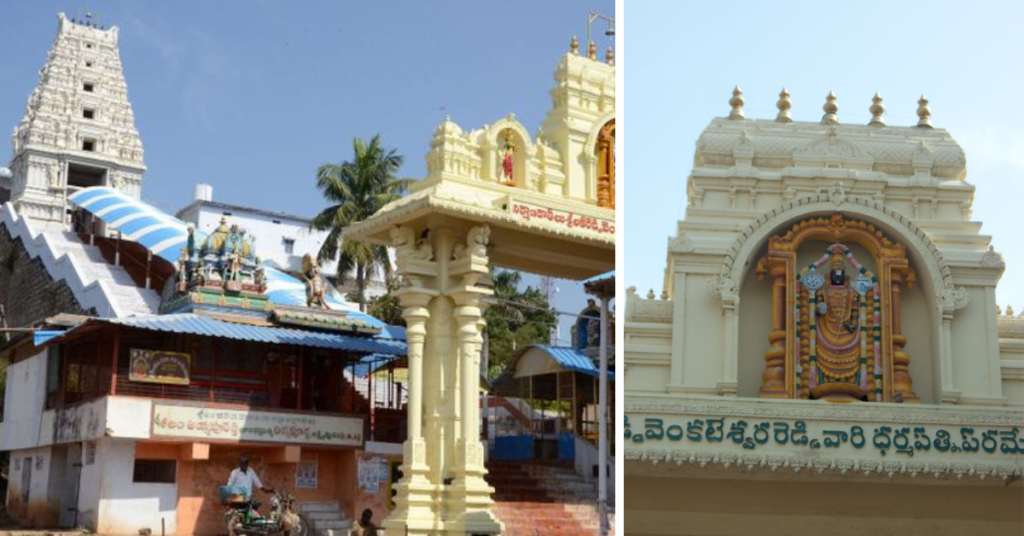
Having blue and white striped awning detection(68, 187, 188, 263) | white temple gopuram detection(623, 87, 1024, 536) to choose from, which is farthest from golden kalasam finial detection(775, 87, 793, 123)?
blue and white striped awning detection(68, 187, 188, 263)

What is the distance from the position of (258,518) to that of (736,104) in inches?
265

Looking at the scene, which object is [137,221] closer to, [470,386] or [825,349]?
[470,386]

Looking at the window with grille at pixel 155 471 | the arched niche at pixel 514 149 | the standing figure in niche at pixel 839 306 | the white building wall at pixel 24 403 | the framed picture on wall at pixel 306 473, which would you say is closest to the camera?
the arched niche at pixel 514 149

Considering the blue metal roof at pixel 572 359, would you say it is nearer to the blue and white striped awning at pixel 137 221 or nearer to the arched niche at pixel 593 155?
the arched niche at pixel 593 155

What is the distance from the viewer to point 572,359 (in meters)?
17.3

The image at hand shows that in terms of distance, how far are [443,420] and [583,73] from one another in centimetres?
375

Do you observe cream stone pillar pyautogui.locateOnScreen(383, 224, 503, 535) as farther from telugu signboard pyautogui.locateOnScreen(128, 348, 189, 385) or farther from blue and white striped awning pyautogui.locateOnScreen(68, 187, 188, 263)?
blue and white striped awning pyautogui.locateOnScreen(68, 187, 188, 263)

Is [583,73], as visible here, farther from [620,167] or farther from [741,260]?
[620,167]

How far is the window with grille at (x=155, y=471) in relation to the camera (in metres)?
13.4

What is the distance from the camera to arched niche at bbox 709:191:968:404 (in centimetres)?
1243

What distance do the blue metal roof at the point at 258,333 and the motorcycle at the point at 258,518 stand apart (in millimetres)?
2667

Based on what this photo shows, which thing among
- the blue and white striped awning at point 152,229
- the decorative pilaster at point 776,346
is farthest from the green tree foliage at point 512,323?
the decorative pilaster at point 776,346

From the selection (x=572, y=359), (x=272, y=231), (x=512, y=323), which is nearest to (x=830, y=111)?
(x=572, y=359)

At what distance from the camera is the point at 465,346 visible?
1127 cm
